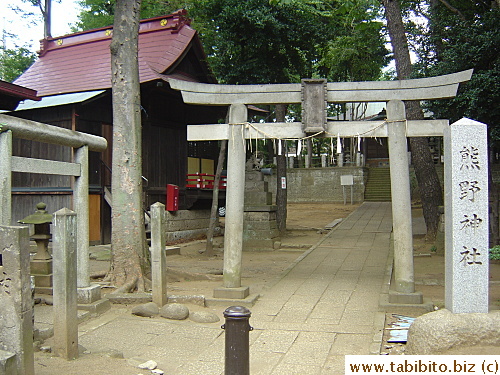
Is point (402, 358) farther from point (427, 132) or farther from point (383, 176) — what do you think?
point (383, 176)

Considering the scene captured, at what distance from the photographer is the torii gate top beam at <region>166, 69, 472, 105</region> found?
807 cm

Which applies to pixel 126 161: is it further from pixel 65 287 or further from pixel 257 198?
pixel 257 198

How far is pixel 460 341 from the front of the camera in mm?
5191

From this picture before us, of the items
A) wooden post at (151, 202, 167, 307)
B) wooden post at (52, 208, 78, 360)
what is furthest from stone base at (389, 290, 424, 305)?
wooden post at (52, 208, 78, 360)

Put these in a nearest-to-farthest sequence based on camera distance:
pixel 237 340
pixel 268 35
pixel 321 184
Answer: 1. pixel 237 340
2. pixel 268 35
3. pixel 321 184

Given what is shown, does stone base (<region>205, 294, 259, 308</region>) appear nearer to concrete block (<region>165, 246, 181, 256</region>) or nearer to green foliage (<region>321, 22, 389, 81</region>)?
concrete block (<region>165, 246, 181, 256</region>)

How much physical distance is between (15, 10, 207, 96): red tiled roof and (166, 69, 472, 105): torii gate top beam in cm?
660

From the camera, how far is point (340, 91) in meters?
8.42

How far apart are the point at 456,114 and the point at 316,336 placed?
26.5ft

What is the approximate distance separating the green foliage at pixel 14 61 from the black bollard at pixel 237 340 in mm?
22748

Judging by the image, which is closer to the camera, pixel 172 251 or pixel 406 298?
pixel 406 298

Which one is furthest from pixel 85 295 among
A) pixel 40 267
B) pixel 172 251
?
pixel 172 251

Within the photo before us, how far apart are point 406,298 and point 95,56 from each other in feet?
47.5

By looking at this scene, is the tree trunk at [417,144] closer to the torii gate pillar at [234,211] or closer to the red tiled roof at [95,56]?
the red tiled roof at [95,56]
